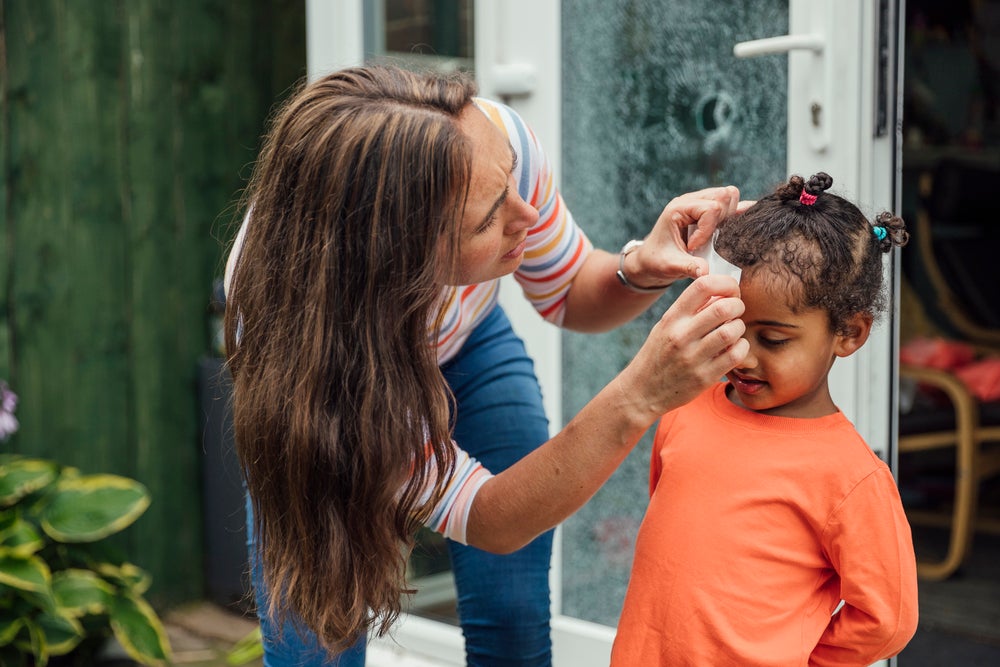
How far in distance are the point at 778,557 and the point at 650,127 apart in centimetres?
116

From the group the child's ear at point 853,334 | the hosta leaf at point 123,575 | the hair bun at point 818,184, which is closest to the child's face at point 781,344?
the child's ear at point 853,334

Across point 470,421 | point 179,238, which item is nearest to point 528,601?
point 470,421

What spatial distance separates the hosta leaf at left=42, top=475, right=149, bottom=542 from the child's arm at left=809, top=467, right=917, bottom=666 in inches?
76.3

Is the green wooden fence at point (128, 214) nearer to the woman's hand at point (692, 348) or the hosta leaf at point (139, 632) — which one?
the hosta leaf at point (139, 632)

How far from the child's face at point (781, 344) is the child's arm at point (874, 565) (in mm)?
133

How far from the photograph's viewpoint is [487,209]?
1.26m

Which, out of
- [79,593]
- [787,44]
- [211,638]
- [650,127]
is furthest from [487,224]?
[211,638]

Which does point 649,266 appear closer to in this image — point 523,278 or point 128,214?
point 523,278

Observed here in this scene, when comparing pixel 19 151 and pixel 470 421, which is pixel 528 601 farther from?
pixel 19 151

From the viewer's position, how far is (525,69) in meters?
2.37

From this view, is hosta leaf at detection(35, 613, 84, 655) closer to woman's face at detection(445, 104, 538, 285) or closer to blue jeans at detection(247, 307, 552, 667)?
blue jeans at detection(247, 307, 552, 667)

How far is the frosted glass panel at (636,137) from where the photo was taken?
2.01 meters

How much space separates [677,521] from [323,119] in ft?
2.05

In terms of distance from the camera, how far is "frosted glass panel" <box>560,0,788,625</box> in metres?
2.01
